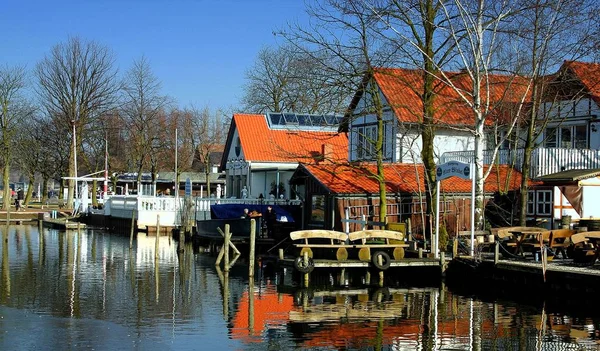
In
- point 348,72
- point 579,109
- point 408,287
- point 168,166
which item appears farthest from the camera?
point 168,166

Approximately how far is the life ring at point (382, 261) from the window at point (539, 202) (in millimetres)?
11283

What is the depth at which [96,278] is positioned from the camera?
106 ft

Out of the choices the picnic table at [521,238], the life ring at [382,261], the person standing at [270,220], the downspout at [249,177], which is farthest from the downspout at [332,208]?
the downspout at [249,177]

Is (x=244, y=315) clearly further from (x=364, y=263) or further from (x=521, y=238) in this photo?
(x=521, y=238)

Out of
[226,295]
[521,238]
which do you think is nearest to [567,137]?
[521,238]

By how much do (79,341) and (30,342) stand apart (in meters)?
1.03

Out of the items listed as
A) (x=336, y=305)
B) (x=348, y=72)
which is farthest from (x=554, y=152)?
(x=336, y=305)

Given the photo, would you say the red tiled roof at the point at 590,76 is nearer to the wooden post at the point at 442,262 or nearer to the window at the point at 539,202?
the window at the point at 539,202

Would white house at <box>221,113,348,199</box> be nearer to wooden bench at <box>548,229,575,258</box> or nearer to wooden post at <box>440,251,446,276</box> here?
wooden post at <box>440,251,446,276</box>

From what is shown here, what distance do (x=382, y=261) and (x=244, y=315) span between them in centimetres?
752

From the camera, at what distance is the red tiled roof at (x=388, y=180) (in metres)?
39.3

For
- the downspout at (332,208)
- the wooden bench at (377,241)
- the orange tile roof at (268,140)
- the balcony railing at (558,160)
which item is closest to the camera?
the wooden bench at (377,241)

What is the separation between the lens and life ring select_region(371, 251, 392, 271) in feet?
99.1

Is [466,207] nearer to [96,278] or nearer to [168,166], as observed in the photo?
[96,278]
